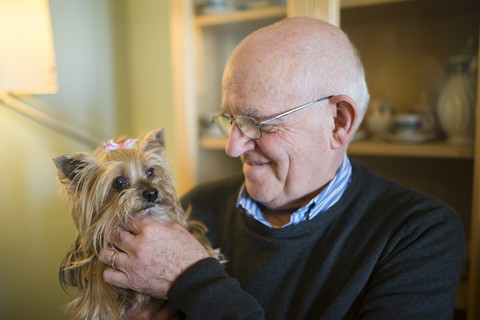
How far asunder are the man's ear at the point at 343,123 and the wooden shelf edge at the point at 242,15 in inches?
26.9

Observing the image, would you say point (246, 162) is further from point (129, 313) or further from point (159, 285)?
point (129, 313)

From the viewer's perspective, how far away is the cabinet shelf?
56.2 inches

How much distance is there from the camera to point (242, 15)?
1754mm

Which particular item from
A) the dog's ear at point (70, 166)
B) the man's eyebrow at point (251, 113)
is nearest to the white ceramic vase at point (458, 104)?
the man's eyebrow at point (251, 113)

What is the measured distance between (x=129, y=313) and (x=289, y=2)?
4.24 ft

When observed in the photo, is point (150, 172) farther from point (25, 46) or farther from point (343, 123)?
point (343, 123)

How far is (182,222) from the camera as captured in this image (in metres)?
1.16

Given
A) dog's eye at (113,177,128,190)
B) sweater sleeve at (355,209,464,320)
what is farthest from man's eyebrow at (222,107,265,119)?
sweater sleeve at (355,209,464,320)

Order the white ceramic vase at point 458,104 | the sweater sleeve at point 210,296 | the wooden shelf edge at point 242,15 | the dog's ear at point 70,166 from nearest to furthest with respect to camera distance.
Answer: the sweater sleeve at point 210,296 < the dog's ear at point 70,166 < the white ceramic vase at point 458,104 < the wooden shelf edge at point 242,15

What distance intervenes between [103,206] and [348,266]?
67 centimetres

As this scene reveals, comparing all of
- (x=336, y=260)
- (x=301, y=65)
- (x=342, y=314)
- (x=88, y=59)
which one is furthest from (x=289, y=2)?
(x=342, y=314)

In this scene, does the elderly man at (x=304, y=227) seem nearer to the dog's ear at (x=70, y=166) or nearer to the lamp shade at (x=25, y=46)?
the dog's ear at (x=70, y=166)

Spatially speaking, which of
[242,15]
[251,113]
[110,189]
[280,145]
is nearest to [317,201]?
[280,145]

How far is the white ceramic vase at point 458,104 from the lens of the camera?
4.60 ft
